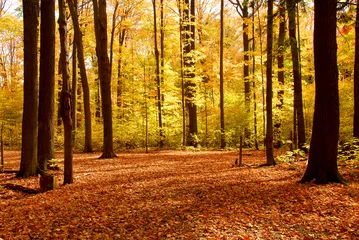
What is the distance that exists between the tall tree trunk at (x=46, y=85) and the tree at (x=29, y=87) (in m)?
0.49

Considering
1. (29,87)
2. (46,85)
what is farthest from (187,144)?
(29,87)

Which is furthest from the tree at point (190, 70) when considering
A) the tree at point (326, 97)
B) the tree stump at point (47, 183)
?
the tree stump at point (47, 183)

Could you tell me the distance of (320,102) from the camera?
6.68m

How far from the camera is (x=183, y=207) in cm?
529

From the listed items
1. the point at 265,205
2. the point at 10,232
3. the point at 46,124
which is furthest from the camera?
the point at 46,124

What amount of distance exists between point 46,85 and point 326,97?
24.6 feet

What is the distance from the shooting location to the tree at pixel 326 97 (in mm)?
6531

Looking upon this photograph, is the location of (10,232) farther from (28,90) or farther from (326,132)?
(326,132)

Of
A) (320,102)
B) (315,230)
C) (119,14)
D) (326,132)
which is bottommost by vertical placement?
(315,230)

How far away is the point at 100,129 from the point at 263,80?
10.7 m

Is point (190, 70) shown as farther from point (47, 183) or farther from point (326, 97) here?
point (47, 183)

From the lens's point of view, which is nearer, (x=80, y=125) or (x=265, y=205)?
(x=265, y=205)

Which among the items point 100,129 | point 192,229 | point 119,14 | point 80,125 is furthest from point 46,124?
point 80,125

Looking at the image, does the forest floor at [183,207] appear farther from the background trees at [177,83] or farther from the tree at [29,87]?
the background trees at [177,83]
